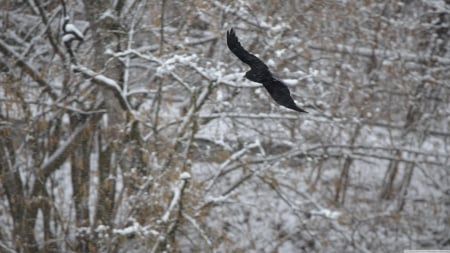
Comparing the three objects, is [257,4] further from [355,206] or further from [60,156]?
[355,206]

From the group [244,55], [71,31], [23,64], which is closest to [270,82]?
[244,55]

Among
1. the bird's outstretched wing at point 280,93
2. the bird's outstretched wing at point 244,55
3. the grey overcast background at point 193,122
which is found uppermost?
the bird's outstretched wing at point 244,55

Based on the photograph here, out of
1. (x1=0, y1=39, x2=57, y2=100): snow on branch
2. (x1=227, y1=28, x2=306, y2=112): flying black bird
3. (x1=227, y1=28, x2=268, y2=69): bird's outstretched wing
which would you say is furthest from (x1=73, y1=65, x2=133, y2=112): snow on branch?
(x1=227, y1=28, x2=306, y2=112): flying black bird

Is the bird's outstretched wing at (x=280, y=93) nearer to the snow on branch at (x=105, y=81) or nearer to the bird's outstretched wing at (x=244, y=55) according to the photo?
the bird's outstretched wing at (x=244, y=55)

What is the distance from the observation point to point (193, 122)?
537 cm

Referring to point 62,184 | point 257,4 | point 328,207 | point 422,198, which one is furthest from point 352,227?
point 62,184

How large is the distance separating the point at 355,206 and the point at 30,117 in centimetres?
413

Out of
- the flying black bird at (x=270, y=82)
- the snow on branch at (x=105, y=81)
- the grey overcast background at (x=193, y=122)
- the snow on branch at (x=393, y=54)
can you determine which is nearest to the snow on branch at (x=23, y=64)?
the grey overcast background at (x=193, y=122)

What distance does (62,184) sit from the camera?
20.6ft

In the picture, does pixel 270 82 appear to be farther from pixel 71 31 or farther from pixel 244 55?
pixel 71 31

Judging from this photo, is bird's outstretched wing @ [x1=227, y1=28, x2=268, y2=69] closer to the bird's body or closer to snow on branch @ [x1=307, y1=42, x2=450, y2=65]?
the bird's body

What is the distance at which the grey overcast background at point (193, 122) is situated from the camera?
5.33 metres

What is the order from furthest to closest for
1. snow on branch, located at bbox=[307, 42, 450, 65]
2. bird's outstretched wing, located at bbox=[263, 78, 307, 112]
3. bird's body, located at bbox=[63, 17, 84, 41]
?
snow on branch, located at bbox=[307, 42, 450, 65], bird's body, located at bbox=[63, 17, 84, 41], bird's outstretched wing, located at bbox=[263, 78, 307, 112]

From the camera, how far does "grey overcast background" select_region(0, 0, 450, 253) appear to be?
5328 mm
